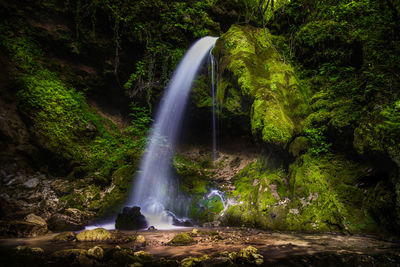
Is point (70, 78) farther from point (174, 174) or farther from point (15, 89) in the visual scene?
point (174, 174)

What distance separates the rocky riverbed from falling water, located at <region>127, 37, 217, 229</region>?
2495mm

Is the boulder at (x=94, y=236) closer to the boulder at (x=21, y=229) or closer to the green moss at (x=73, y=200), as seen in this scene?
the boulder at (x=21, y=229)

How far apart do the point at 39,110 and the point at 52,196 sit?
3.07m

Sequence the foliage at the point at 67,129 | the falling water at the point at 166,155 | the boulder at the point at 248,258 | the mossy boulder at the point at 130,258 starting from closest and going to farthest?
the mossy boulder at the point at 130,258
the boulder at the point at 248,258
the foliage at the point at 67,129
the falling water at the point at 166,155

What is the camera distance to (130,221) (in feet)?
18.7

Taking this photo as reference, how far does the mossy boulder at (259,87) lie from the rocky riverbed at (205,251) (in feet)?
9.87

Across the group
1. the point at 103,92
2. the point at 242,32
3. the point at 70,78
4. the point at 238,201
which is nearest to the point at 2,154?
the point at 70,78

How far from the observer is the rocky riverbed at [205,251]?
2709 millimetres

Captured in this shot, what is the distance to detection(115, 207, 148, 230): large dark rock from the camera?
5.62 m

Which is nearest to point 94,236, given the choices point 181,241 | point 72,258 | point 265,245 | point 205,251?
point 72,258

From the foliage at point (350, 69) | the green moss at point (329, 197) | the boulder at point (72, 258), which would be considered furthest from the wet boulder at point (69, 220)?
the foliage at point (350, 69)

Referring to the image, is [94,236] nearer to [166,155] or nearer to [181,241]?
[181,241]

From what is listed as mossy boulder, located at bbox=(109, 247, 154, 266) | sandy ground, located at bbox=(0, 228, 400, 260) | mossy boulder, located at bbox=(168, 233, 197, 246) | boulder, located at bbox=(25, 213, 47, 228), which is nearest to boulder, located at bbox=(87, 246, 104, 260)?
mossy boulder, located at bbox=(109, 247, 154, 266)

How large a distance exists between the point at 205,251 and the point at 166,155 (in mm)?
5957
